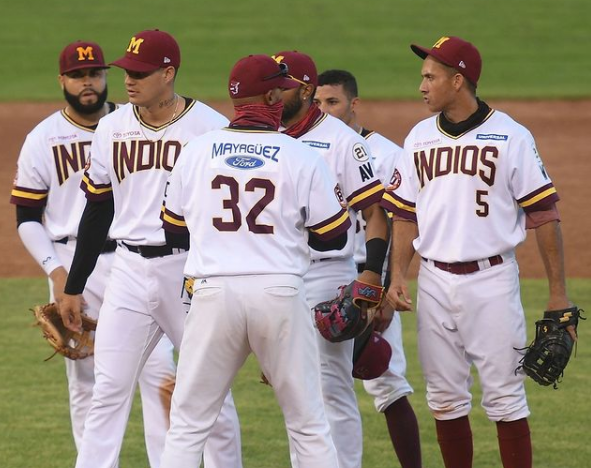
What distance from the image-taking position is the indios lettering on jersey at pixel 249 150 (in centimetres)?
479

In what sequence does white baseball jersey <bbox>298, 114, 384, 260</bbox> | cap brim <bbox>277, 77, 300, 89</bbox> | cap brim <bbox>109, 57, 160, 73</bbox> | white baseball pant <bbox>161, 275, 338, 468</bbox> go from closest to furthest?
1. white baseball pant <bbox>161, 275, 338, 468</bbox>
2. cap brim <bbox>277, 77, 300, 89</bbox>
3. cap brim <bbox>109, 57, 160, 73</bbox>
4. white baseball jersey <bbox>298, 114, 384, 260</bbox>

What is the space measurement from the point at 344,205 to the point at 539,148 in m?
12.8

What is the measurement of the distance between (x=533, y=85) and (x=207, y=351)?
18.9 m

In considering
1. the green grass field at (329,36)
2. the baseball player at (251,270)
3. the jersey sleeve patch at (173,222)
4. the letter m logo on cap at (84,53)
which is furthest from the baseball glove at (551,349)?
the green grass field at (329,36)

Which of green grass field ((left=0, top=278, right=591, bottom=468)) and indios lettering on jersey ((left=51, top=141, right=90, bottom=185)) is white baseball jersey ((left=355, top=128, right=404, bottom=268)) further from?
indios lettering on jersey ((left=51, top=141, right=90, bottom=185))

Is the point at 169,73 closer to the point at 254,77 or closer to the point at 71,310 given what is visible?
the point at 254,77

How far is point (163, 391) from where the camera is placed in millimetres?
5988

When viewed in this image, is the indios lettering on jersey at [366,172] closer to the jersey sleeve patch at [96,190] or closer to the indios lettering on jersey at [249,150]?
the indios lettering on jersey at [249,150]

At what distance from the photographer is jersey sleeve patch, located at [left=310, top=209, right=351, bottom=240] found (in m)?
4.88

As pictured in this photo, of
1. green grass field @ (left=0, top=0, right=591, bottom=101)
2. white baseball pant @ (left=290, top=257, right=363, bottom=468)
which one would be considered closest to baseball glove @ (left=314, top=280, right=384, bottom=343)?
white baseball pant @ (left=290, top=257, right=363, bottom=468)

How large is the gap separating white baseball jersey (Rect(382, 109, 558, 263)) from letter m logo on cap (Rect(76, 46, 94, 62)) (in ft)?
6.18

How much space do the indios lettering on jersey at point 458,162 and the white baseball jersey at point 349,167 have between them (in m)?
0.22

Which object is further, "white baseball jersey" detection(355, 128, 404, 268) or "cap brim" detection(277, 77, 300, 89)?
"white baseball jersey" detection(355, 128, 404, 268)

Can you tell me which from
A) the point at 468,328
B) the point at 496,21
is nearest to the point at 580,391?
the point at 468,328
